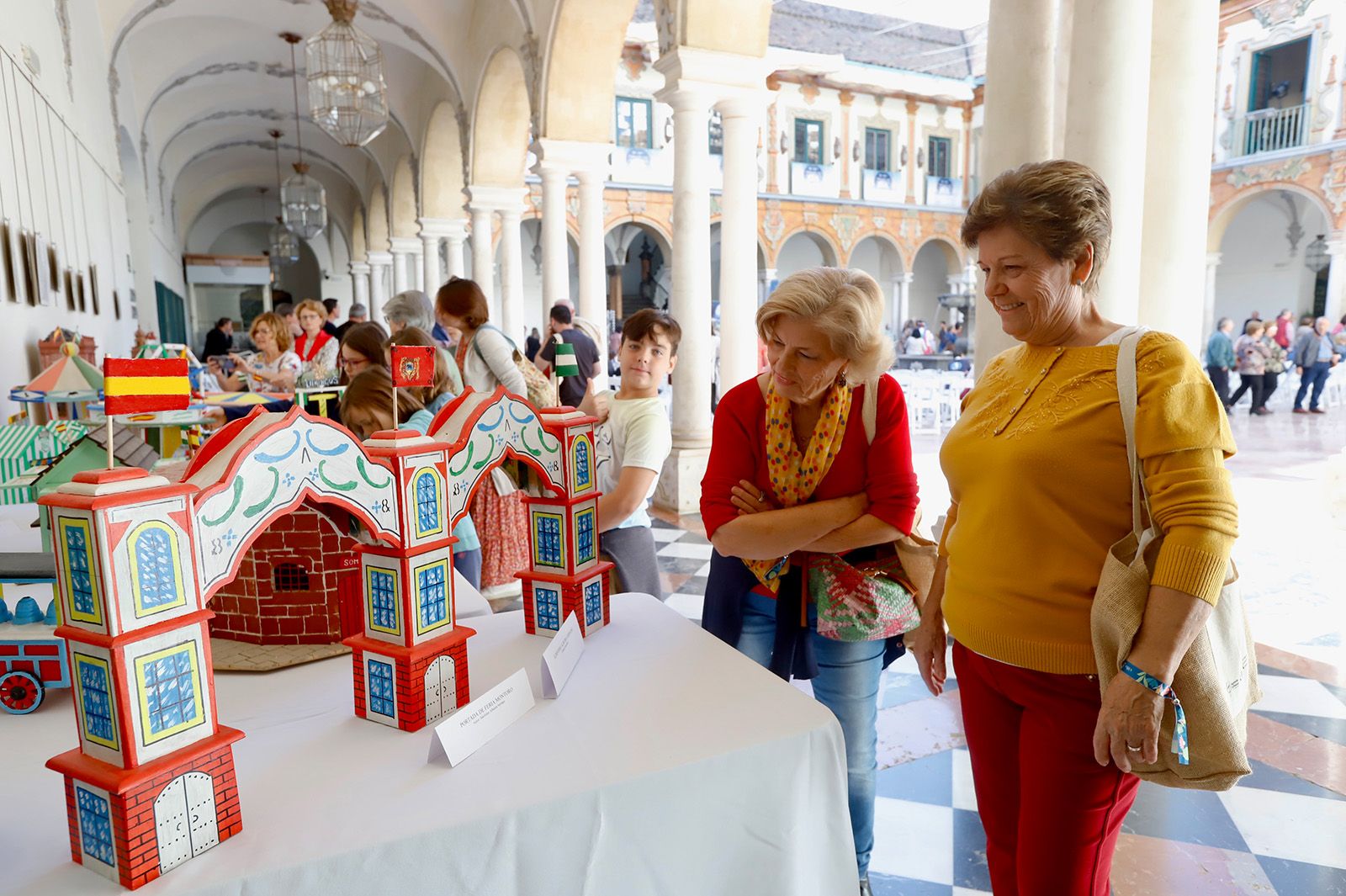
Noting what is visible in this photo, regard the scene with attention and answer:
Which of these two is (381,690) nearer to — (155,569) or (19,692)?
(155,569)

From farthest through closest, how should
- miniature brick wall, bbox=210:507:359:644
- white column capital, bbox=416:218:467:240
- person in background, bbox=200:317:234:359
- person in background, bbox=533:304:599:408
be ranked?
white column capital, bbox=416:218:467:240
person in background, bbox=200:317:234:359
person in background, bbox=533:304:599:408
miniature brick wall, bbox=210:507:359:644

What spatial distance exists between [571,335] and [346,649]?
16.3ft

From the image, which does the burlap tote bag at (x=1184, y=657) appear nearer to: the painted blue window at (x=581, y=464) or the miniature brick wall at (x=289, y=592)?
the painted blue window at (x=581, y=464)

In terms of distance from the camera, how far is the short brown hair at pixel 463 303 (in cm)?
392

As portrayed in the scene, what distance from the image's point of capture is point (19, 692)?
4.30 ft

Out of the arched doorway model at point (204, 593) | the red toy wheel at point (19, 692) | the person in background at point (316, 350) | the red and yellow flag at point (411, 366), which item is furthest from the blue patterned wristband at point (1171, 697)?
the person in background at point (316, 350)

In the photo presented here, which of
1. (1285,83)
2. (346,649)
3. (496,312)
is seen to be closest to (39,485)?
(346,649)

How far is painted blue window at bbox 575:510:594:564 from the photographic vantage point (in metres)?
1.66

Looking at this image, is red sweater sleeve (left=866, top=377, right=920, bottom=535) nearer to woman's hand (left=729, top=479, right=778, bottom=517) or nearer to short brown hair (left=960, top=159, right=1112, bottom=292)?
woman's hand (left=729, top=479, right=778, bottom=517)

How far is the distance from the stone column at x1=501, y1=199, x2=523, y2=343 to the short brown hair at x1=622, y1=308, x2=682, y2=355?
8872 millimetres

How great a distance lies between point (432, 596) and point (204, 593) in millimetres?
360

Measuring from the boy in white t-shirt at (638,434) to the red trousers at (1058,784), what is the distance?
42.0 inches

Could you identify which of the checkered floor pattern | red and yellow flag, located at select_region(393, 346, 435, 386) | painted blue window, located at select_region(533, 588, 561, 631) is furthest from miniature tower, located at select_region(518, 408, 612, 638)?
the checkered floor pattern

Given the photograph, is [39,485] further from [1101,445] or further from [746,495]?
[1101,445]
